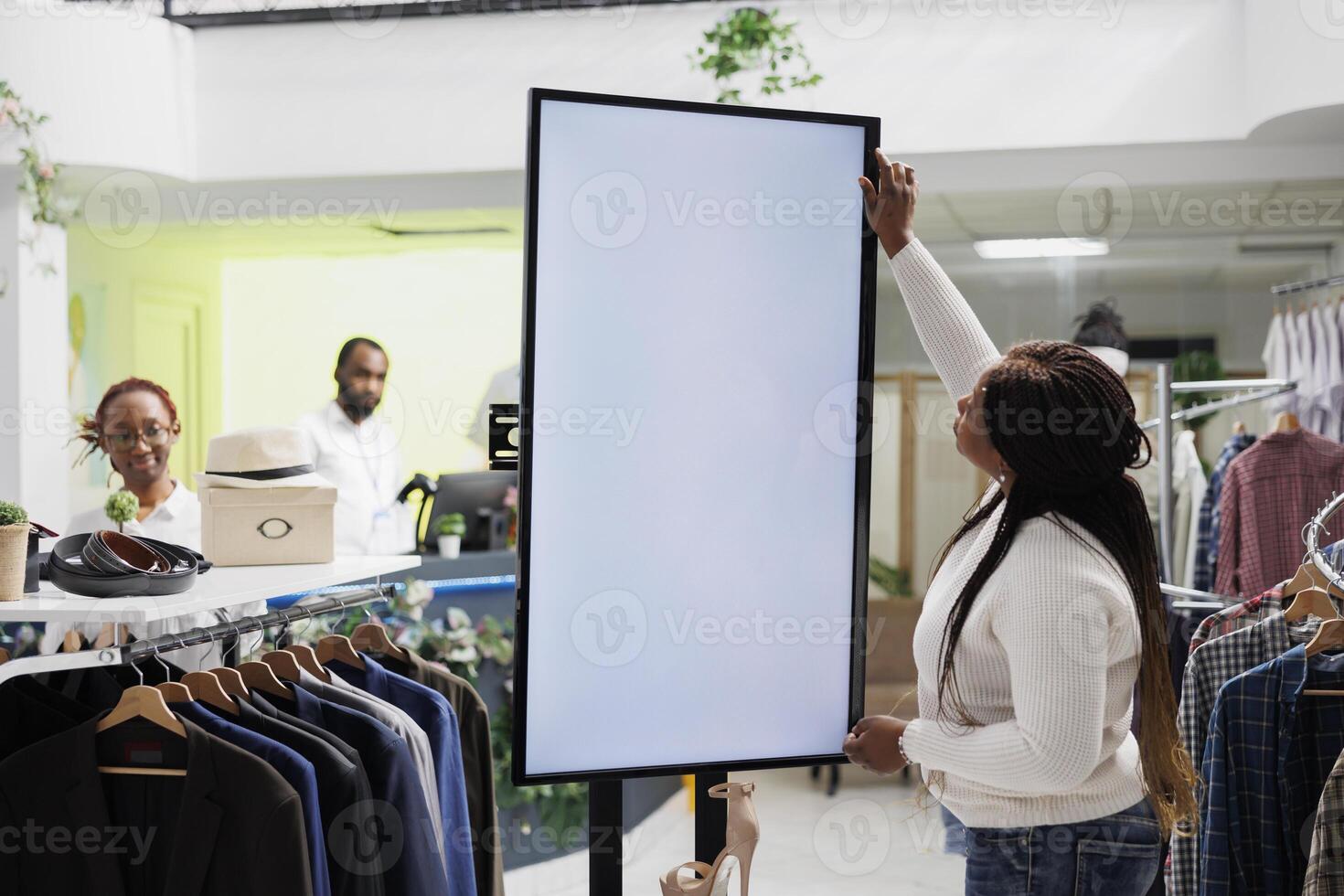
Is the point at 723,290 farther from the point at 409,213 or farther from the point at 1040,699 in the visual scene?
the point at 409,213

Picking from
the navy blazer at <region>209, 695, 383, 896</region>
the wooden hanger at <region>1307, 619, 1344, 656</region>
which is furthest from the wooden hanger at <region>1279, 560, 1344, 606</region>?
the navy blazer at <region>209, 695, 383, 896</region>

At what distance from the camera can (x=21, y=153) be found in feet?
14.8

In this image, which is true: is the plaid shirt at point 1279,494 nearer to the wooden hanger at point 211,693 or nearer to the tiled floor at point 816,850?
the tiled floor at point 816,850

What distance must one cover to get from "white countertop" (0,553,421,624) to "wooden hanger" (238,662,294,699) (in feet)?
0.33

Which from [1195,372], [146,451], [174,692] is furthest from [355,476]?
[1195,372]

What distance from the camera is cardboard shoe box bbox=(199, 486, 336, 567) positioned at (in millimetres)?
2086

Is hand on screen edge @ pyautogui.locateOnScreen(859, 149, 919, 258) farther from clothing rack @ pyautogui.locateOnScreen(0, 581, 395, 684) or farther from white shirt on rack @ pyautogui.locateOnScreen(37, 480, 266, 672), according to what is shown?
white shirt on rack @ pyautogui.locateOnScreen(37, 480, 266, 672)

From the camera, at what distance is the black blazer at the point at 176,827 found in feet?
5.01

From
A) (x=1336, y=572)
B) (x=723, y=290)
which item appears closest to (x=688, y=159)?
(x=723, y=290)

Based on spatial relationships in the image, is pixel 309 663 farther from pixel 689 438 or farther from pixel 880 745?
pixel 880 745

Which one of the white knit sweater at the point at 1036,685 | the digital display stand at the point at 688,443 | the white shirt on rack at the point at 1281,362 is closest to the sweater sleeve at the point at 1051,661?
the white knit sweater at the point at 1036,685

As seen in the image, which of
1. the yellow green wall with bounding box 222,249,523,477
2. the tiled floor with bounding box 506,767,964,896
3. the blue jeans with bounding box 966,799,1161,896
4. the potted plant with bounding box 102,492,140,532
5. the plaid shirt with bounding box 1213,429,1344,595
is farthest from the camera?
the yellow green wall with bounding box 222,249,523,477

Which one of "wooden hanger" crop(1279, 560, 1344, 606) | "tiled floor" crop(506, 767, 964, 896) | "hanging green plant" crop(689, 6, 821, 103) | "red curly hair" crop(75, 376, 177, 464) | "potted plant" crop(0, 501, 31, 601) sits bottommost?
"tiled floor" crop(506, 767, 964, 896)

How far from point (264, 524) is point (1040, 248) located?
404cm
